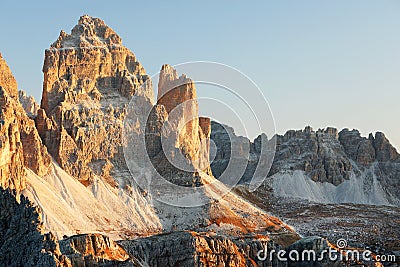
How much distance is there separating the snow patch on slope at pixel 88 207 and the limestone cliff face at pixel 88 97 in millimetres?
5812

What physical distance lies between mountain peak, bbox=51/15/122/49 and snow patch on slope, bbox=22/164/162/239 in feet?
170

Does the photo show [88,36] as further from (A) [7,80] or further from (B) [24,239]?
(B) [24,239]

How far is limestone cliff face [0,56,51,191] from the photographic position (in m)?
123

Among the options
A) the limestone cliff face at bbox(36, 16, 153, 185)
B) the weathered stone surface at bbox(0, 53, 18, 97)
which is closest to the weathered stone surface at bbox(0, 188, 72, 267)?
the limestone cliff face at bbox(36, 16, 153, 185)

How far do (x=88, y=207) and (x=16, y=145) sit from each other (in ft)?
71.8

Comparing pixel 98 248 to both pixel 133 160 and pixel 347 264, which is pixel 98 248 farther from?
pixel 133 160

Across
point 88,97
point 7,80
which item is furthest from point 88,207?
point 88,97

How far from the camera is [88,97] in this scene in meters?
174

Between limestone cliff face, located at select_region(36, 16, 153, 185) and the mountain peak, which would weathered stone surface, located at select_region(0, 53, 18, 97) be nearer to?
limestone cliff face, located at select_region(36, 16, 153, 185)

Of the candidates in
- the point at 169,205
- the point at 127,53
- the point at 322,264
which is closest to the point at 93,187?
the point at 169,205

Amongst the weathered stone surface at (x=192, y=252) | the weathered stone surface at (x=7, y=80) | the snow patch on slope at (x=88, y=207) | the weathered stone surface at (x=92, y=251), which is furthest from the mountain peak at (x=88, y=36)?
the weathered stone surface at (x=92, y=251)

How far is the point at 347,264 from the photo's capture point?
85.6 metres

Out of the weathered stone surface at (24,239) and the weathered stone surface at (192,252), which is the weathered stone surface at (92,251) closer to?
the weathered stone surface at (24,239)

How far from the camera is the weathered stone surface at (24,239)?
48250mm
